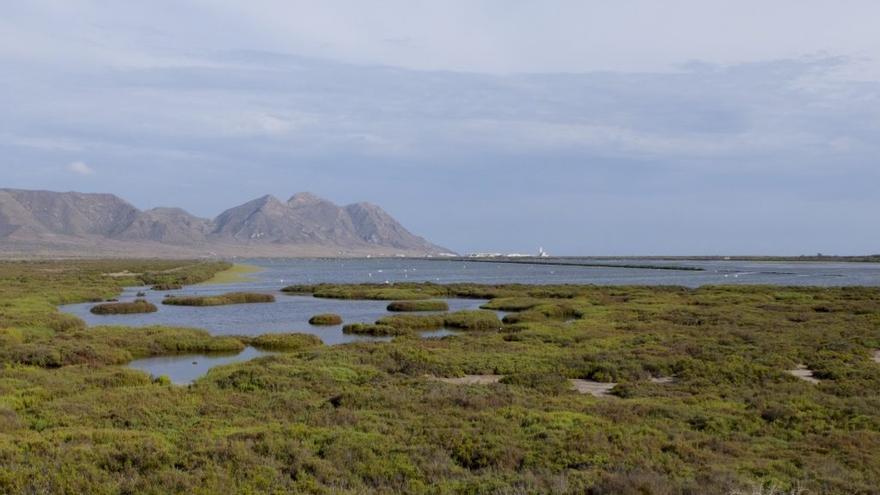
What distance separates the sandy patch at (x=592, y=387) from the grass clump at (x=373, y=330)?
19287mm

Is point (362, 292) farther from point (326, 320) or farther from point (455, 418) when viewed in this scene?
point (455, 418)

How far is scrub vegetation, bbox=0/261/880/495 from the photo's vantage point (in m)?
13.6

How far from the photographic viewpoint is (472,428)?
1738cm

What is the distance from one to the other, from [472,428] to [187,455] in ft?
20.0

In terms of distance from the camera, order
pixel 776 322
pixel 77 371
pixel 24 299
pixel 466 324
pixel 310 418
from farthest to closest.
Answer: pixel 24 299
pixel 466 324
pixel 776 322
pixel 77 371
pixel 310 418

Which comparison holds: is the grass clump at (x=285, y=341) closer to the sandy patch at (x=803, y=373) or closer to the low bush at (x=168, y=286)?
the sandy patch at (x=803, y=373)

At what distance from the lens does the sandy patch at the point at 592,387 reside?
2388 cm

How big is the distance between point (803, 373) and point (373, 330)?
24913 mm

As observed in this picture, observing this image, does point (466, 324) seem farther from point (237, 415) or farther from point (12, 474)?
point (12, 474)

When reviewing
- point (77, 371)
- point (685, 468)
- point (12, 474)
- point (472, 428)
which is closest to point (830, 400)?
point (685, 468)

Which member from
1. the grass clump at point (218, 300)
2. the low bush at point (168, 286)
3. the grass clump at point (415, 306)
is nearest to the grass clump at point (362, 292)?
the grass clump at point (218, 300)

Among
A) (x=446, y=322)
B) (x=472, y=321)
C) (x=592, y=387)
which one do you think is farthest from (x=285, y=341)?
(x=592, y=387)

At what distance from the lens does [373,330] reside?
151ft

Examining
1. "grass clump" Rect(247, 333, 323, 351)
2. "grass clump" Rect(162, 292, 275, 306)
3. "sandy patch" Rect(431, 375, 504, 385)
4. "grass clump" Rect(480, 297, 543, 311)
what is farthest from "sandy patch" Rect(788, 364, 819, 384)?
"grass clump" Rect(162, 292, 275, 306)
